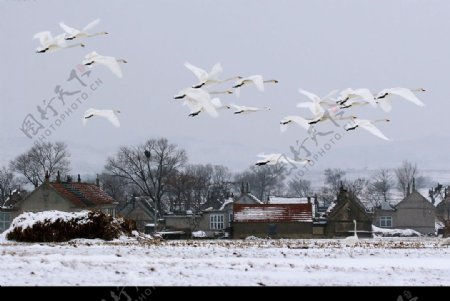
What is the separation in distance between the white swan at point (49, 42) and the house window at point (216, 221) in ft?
253

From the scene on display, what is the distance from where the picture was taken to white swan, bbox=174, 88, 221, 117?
14367mm

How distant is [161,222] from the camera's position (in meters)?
91.0

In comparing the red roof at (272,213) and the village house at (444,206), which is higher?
the village house at (444,206)

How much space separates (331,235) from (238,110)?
181 ft

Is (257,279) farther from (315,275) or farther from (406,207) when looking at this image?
(406,207)

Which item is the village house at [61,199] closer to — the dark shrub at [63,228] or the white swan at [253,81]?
the dark shrub at [63,228]

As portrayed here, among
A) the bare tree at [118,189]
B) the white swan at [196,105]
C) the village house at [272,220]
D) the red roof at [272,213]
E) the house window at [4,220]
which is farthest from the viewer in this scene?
the bare tree at [118,189]

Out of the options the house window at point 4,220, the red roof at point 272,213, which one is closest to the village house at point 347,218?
the red roof at point 272,213

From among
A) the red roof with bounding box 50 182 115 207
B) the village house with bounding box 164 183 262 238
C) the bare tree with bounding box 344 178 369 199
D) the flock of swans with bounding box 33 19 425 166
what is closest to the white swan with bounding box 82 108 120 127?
the flock of swans with bounding box 33 19 425 166

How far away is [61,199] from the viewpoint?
70562 millimetres

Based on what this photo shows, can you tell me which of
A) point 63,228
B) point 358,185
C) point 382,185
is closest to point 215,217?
point 358,185

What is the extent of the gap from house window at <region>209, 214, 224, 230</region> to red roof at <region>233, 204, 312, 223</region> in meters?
24.9

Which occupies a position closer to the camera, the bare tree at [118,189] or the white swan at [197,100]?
the white swan at [197,100]

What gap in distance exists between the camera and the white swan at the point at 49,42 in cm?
1603
